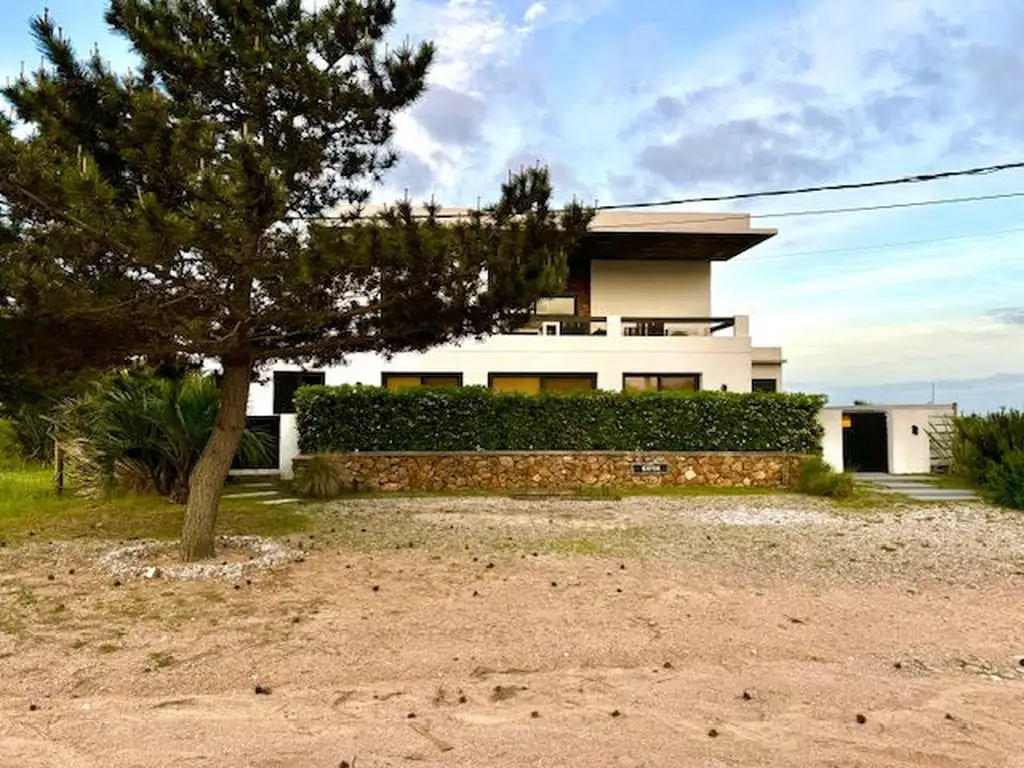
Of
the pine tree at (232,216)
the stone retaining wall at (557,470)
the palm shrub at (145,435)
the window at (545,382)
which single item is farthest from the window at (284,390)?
the pine tree at (232,216)

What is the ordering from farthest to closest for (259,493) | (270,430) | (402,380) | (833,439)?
(402,380)
(833,439)
(270,430)
(259,493)

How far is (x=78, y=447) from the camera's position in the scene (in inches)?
499

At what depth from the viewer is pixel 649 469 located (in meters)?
15.2

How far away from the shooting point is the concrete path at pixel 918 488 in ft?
44.8

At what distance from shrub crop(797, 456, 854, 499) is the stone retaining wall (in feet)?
1.27

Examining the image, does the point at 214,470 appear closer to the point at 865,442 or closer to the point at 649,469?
the point at 649,469

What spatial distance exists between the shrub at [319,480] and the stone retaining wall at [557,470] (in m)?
0.58

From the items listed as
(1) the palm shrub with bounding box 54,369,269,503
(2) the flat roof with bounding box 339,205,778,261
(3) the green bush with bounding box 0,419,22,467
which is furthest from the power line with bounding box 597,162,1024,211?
(3) the green bush with bounding box 0,419,22,467

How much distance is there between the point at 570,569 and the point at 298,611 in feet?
8.53

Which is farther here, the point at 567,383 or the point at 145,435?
the point at 567,383

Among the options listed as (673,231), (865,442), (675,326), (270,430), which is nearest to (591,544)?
(270,430)

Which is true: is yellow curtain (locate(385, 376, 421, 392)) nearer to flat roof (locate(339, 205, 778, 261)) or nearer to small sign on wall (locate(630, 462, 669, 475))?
flat roof (locate(339, 205, 778, 261))

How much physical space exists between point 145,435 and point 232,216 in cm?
746

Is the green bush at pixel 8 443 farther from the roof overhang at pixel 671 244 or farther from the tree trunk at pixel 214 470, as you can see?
the roof overhang at pixel 671 244
